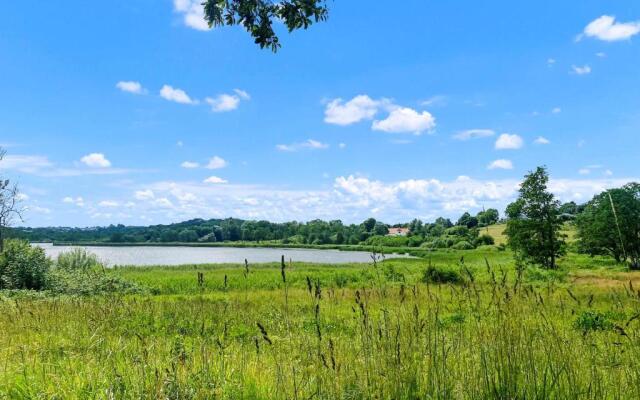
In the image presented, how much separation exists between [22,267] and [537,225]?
42.9 m

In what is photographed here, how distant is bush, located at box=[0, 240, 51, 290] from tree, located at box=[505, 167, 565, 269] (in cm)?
3950

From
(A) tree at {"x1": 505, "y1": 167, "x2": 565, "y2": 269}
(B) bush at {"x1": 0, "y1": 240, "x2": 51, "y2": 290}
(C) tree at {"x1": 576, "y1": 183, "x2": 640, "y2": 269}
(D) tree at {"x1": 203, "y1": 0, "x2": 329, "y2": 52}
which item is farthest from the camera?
(C) tree at {"x1": 576, "y1": 183, "x2": 640, "y2": 269}

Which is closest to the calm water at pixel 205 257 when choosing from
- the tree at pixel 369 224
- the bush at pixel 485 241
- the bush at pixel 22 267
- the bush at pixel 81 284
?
the bush at pixel 81 284

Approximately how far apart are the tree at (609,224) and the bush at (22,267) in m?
54.0

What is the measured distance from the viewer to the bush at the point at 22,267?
24406 millimetres

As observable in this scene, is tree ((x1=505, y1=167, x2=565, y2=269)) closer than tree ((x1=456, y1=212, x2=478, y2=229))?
Yes

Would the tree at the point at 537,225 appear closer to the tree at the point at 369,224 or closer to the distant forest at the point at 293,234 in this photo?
the distant forest at the point at 293,234

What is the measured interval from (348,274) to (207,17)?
1318 inches

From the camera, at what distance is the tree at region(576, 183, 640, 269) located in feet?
157

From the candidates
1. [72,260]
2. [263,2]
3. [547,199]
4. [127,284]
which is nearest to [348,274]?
[127,284]

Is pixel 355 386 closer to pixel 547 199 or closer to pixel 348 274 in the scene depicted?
pixel 348 274

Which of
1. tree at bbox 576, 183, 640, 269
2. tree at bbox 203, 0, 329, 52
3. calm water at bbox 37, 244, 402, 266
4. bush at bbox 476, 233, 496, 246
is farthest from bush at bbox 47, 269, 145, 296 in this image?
bush at bbox 476, 233, 496, 246

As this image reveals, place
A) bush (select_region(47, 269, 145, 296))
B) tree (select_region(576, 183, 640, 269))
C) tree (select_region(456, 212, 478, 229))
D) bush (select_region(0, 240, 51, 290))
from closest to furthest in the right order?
bush (select_region(47, 269, 145, 296)), bush (select_region(0, 240, 51, 290)), tree (select_region(576, 183, 640, 269)), tree (select_region(456, 212, 478, 229))

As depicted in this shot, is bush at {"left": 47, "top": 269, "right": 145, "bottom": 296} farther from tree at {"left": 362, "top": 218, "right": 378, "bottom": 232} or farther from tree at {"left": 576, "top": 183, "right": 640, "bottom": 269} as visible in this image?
tree at {"left": 362, "top": 218, "right": 378, "bottom": 232}
